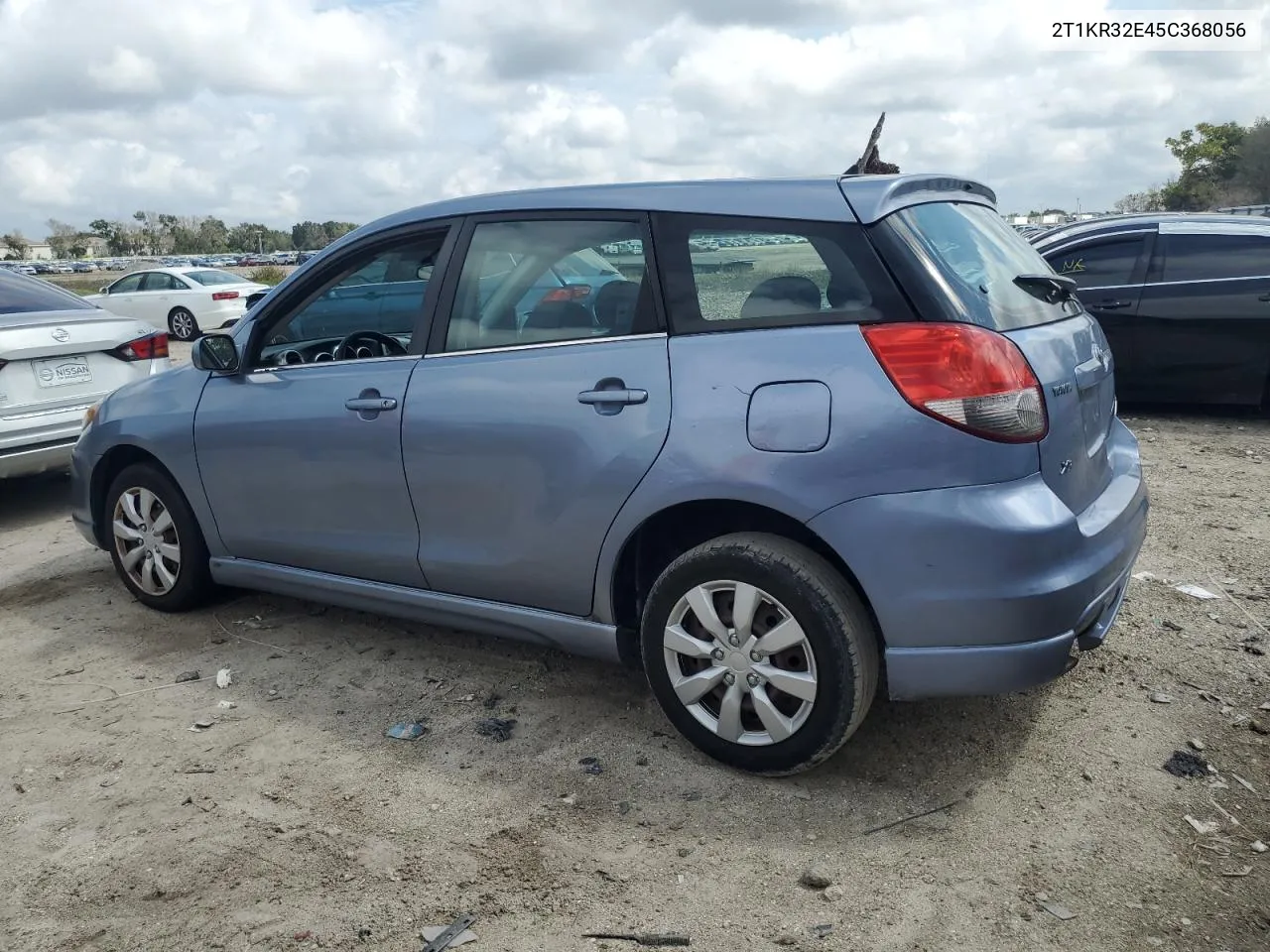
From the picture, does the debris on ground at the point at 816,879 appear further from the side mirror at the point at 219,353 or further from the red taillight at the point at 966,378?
the side mirror at the point at 219,353

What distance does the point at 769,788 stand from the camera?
3.26 meters

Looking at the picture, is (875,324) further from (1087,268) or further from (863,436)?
(1087,268)

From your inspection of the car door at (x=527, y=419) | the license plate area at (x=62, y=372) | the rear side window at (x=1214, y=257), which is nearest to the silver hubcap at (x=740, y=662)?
the car door at (x=527, y=419)

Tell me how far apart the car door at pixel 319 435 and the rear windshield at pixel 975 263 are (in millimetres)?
1723

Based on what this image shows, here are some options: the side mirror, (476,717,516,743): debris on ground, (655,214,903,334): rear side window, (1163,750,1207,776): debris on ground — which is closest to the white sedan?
the side mirror

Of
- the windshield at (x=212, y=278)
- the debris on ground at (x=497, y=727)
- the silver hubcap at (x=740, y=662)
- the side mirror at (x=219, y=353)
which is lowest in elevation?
the debris on ground at (x=497, y=727)

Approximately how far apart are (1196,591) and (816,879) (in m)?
2.80

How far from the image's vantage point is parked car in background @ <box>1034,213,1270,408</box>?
8.12 m

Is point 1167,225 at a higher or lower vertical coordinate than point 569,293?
higher

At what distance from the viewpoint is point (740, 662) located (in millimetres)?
3201

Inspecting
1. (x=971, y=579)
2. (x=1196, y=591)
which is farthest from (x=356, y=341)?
(x=1196, y=591)

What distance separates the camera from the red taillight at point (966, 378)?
289 centimetres

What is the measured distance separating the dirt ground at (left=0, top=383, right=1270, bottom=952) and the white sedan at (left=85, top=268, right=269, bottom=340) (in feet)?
59.6

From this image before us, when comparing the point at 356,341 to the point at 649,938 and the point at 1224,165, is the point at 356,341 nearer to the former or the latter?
the point at 649,938
